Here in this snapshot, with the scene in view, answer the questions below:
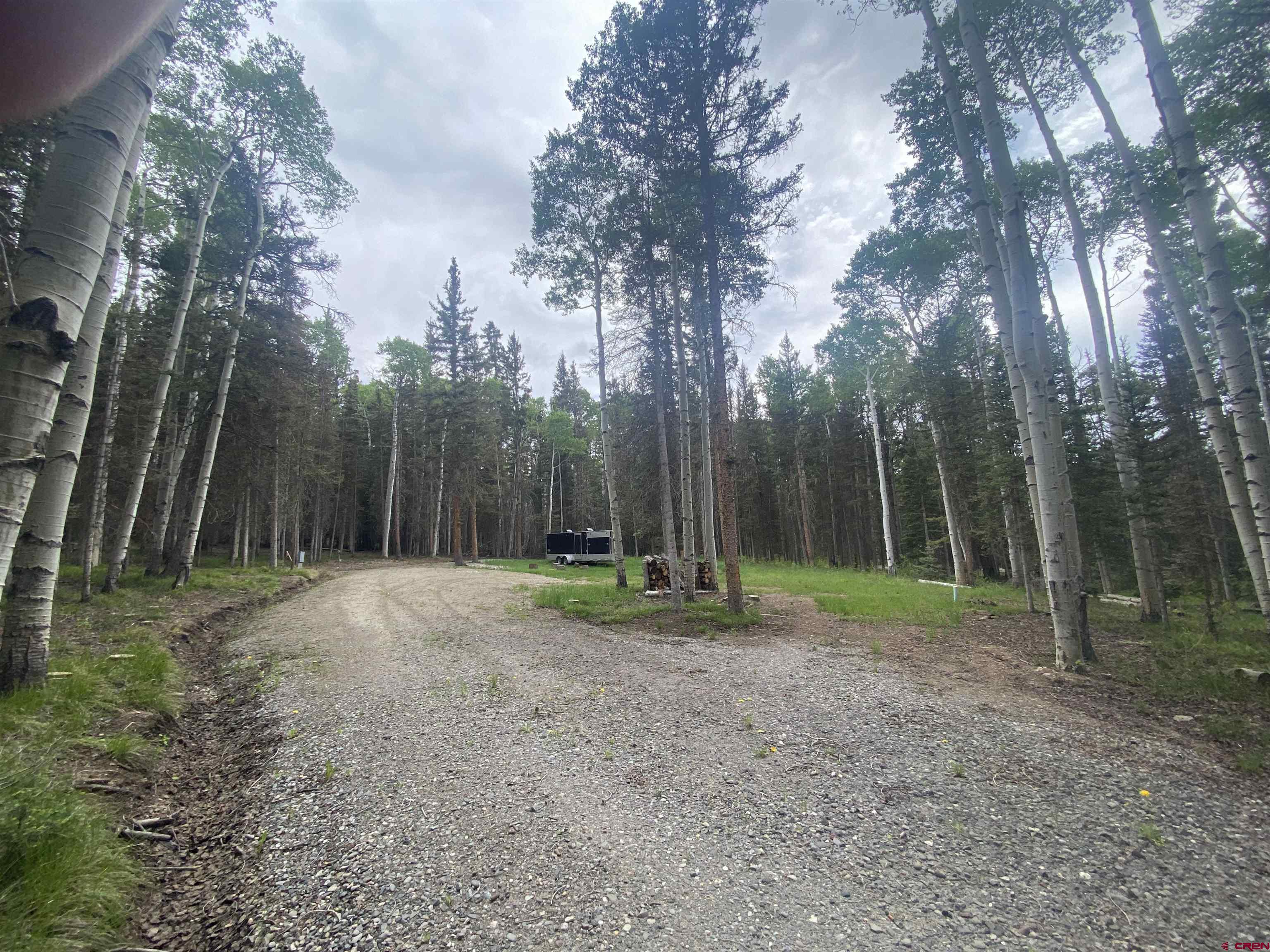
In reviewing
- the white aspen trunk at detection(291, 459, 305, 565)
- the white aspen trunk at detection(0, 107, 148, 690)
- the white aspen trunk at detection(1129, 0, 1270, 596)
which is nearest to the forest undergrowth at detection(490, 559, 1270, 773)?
the white aspen trunk at detection(1129, 0, 1270, 596)

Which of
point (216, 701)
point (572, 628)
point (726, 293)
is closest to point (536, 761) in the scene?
point (216, 701)

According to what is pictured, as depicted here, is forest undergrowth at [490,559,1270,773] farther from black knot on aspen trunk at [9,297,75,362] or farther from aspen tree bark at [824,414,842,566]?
aspen tree bark at [824,414,842,566]

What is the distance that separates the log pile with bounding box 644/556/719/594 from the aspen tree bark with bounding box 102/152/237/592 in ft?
35.9

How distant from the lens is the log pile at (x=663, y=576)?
12805 millimetres

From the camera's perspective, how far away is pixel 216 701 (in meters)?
4.83

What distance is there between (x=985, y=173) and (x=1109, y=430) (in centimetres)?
614

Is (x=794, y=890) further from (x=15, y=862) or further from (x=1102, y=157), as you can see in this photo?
(x=1102, y=157)

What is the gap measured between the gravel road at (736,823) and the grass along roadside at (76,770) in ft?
1.80

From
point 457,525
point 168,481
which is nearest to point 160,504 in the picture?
point 168,481

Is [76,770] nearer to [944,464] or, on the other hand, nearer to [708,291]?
[708,291]

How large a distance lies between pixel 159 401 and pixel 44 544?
8.99 meters

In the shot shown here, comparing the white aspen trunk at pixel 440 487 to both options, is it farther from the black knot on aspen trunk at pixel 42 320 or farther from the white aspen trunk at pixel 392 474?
the black knot on aspen trunk at pixel 42 320

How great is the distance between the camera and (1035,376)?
20.1ft

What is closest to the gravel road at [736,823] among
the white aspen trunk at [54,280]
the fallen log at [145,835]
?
the fallen log at [145,835]
